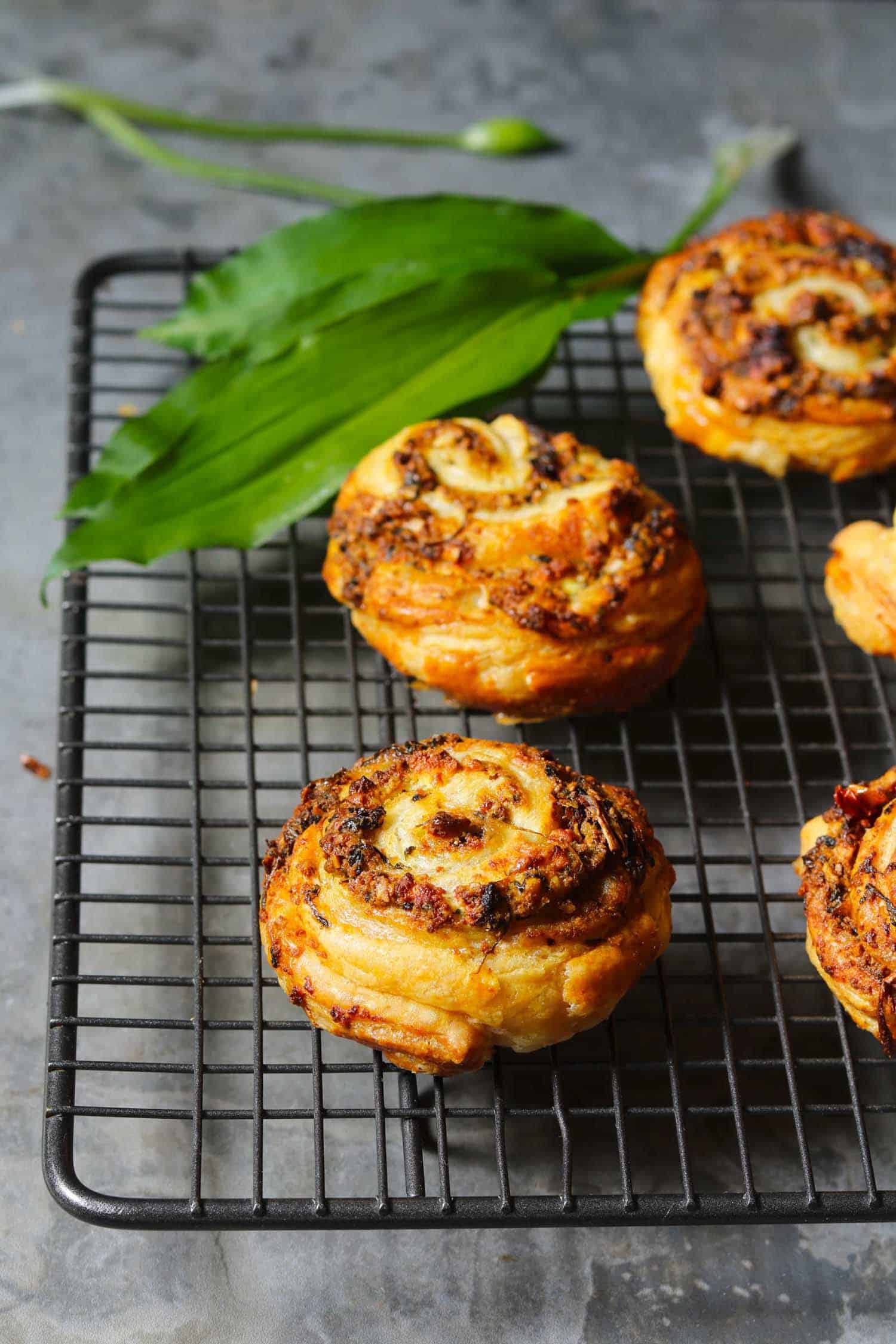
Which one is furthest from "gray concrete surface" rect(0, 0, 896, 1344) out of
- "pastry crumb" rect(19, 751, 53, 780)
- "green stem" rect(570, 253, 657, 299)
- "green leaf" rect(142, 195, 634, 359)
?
"green stem" rect(570, 253, 657, 299)

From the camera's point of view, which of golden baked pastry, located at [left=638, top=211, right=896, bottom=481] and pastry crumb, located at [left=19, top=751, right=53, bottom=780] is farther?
golden baked pastry, located at [left=638, top=211, right=896, bottom=481]

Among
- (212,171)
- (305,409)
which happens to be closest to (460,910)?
(305,409)

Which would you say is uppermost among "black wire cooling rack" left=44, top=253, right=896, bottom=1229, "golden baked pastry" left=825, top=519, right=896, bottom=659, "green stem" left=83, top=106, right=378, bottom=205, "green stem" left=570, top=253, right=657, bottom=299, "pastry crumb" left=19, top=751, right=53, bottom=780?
"green stem" left=570, top=253, right=657, bottom=299

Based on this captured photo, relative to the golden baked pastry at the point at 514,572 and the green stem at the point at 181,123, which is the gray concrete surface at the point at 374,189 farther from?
the golden baked pastry at the point at 514,572

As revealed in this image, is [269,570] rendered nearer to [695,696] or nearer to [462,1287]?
[695,696]

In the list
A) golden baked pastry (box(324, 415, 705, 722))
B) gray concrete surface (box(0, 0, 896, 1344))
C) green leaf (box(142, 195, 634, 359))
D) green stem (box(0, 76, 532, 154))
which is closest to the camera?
gray concrete surface (box(0, 0, 896, 1344))

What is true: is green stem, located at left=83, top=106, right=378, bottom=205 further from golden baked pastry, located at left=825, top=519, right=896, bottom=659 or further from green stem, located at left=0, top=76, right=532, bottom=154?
golden baked pastry, located at left=825, top=519, right=896, bottom=659

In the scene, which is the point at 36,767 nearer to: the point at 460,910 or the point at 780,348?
the point at 460,910
